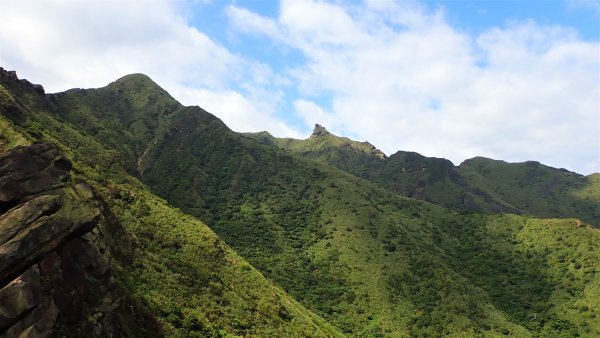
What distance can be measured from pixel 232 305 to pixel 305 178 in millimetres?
114397

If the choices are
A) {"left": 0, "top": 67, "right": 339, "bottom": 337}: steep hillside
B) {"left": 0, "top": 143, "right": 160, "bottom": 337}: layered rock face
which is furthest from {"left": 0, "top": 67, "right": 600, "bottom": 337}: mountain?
{"left": 0, "top": 143, "right": 160, "bottom": 337}: layered rock face

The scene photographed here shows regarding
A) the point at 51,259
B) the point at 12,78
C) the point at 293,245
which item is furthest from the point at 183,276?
the point at 12,78

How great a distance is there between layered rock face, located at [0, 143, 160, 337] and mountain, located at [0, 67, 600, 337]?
324 inches

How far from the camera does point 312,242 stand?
412 ft

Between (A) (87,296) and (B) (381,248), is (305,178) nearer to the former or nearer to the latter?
(B) (381,248)

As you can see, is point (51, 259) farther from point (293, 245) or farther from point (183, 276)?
point (293, 245)

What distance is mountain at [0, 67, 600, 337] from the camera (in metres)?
53.9

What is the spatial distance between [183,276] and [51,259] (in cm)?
2442

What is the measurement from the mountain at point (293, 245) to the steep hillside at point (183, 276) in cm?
23

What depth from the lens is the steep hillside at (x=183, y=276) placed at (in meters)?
Answer: 42.2

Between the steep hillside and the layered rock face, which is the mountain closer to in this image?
the steep hillside

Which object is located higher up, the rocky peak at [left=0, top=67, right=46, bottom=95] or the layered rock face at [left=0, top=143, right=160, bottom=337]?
the rocky peak at [left=0, top=67, right=46, bottom=95]

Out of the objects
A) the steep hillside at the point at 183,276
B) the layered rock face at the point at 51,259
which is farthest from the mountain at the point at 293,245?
the layered rock face at the point at 51,259

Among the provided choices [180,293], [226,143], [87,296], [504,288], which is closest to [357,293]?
[504,288]
